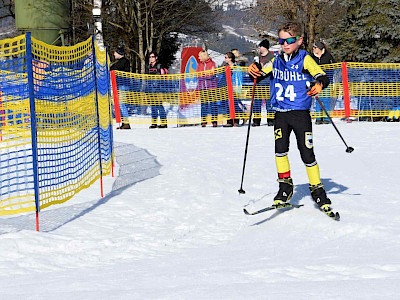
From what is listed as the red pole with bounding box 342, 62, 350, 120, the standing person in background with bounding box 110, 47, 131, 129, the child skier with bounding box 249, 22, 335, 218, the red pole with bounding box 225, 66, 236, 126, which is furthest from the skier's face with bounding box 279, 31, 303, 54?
the standing person in background with bounding box 110, 47, 131, 129

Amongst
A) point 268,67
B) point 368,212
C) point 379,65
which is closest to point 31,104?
point 268,67

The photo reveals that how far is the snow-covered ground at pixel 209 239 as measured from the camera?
4.55 metres

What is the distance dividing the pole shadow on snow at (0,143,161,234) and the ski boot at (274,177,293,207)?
A: 2.17m

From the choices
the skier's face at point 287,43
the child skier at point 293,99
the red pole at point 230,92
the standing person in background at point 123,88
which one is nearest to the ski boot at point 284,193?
the child skier at point 293,99

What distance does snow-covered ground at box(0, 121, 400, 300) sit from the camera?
455 cm

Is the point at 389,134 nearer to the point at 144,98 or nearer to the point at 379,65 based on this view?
the point at 379,65

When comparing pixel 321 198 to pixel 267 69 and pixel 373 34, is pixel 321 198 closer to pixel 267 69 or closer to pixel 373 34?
pixel 267 69

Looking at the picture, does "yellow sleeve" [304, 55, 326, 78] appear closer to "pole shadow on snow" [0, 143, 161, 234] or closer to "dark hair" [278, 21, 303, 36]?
"dark hair" [278, 21, 303, 36]

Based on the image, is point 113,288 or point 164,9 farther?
point 164,9

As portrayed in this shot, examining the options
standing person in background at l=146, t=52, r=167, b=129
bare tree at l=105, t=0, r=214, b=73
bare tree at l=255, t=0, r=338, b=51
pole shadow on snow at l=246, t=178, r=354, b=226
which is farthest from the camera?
bare tree at l=105, t=0, r=214, b=73

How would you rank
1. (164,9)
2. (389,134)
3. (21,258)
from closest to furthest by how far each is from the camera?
(21,258) → (389,134) → (164,9)

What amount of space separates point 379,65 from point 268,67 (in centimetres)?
1313

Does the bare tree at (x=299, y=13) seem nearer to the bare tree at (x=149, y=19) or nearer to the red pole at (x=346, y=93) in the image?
the bare tree at (x=149, y=19)

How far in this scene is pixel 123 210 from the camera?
25.8 feet
